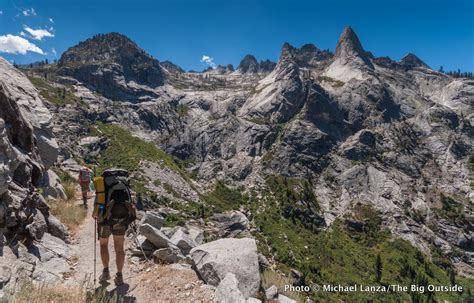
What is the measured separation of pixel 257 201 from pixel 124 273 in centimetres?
18979

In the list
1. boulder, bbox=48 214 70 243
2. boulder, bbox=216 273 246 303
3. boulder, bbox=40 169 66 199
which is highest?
boulder, bbox=40 169 66 199

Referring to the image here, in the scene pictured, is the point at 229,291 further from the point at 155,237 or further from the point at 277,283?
the point at 155,237

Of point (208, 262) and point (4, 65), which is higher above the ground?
point (4, 65)

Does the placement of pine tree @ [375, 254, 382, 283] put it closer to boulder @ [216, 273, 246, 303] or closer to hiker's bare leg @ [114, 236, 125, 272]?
boulder @ [216, 273, 246, 303]

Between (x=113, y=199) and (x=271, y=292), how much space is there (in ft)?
21.8

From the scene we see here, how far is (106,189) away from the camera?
10.8m

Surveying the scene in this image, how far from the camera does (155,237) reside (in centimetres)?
1413

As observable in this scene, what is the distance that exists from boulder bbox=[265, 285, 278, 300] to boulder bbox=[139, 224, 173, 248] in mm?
4498

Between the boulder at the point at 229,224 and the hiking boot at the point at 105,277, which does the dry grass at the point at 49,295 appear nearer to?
the hiking boot at the point at 105,277

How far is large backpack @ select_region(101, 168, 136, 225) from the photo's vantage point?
1065 centimetres

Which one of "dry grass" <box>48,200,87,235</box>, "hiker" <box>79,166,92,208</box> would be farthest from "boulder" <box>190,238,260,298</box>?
"hiker" <box>79,166,92,208</box>

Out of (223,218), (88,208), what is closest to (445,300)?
(223,218)

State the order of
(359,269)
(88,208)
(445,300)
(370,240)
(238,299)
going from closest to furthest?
(238,299)
(88,208)
(445,300)
(359,269)
(370,240)

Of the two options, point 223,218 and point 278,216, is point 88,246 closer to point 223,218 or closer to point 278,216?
point 223,218
